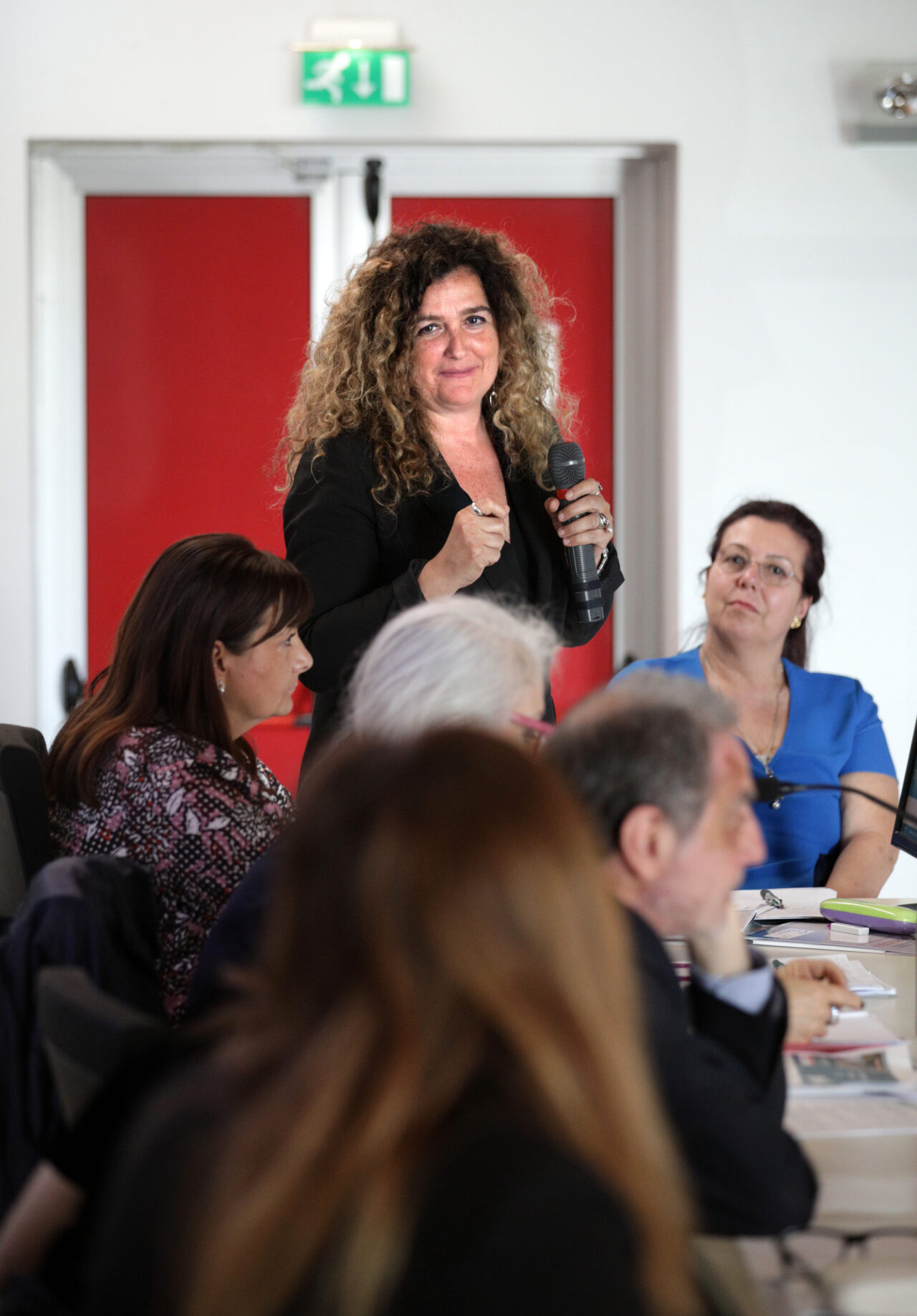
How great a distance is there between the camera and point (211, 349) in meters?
3.82

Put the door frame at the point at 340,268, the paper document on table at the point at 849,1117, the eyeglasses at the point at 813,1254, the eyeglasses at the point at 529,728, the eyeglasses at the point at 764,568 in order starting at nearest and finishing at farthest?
the eyeglasses at the point at 813,1254 < the paper document on table at the point at 849,1117 < the eyeglasses at the point at 529,728 < the eyeglasses at the point at 764,568 < the door frame at the point at 340,268

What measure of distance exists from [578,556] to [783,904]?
2.29 feet

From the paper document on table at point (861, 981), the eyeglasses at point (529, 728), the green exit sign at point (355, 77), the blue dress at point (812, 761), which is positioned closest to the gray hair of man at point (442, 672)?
the eyeglasses at point (529, 728)

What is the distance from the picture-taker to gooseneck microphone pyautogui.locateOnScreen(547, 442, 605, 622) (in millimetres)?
2254

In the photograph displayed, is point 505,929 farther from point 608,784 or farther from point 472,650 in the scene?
point 472,650

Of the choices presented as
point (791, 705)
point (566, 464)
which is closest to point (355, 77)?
point (566, 464)

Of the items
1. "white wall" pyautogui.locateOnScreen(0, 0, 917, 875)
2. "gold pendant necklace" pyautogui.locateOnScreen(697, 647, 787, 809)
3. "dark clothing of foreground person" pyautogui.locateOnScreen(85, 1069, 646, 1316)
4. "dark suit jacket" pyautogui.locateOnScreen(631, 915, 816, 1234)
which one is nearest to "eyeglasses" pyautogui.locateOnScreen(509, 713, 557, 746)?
"dark suit jacket" pyautogui.locateOnScreen(631, 915, 816, 1234)

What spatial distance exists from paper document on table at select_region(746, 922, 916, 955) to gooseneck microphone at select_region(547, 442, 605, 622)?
629 mm

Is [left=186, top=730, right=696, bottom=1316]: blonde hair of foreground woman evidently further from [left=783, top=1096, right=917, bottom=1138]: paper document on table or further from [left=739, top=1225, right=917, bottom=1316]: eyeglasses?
[left=783, top=1096, right=917, bottom=1138]: paper document on table

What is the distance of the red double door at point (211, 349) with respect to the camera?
3799 millimetres

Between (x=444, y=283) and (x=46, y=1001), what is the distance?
1.64 m

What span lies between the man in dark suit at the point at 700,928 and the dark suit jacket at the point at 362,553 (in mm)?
1020

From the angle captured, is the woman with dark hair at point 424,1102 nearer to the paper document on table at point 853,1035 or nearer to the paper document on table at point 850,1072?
the paper document on table at point 850,1072

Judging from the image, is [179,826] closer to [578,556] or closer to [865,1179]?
[578,556]
